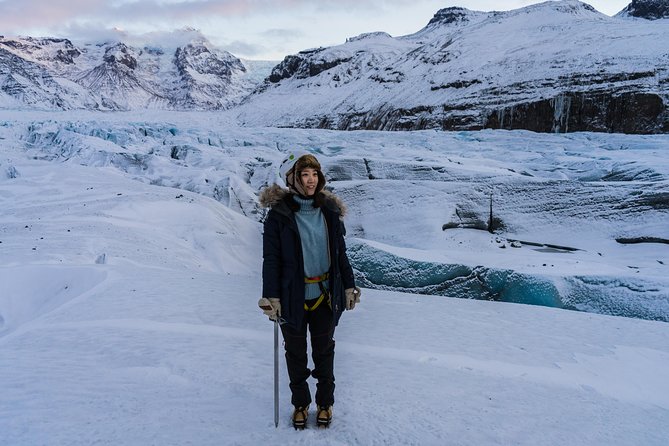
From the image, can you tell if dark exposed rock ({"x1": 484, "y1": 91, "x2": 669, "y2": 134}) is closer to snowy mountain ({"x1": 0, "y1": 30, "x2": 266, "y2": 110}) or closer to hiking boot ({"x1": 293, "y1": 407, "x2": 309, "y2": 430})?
hiking boot ({"x1": 293, "y1": 407, "x2": 309, "y2": 430})

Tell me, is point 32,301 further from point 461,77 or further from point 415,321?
point 461,77

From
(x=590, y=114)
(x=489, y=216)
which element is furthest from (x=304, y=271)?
(x=590, y=114)

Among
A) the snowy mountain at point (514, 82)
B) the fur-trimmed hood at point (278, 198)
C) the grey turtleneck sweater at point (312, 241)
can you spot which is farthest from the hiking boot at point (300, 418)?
the snowy mountain at point (514, 82)

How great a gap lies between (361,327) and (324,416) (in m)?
2.13

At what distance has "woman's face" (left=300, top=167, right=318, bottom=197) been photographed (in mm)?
2543

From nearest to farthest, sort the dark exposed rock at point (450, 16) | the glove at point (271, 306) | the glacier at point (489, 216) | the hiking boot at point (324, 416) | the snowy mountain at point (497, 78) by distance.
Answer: the glove at point (271, 306), the hiking boot at point (324, 416), the glacier at point (489, 216), the snowy mountain at point (497, 78), the dark exposed rock at point (450, 16)

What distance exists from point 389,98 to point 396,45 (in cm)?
3980

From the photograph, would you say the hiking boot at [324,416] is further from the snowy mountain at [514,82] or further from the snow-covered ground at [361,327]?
the snowy mountain at [514,82]

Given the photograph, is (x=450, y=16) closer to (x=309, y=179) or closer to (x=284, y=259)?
(x=309, y=179)

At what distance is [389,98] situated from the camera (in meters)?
66.5

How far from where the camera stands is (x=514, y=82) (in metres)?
51.2

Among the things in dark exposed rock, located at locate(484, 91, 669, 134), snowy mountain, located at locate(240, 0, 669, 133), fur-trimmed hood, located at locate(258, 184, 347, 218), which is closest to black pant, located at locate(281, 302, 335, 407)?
fur-trimmed hood, located at locate(258, 184, 347, 218)

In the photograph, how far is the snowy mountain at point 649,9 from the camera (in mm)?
85000

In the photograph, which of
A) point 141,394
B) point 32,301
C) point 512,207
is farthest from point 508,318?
point 512,207
